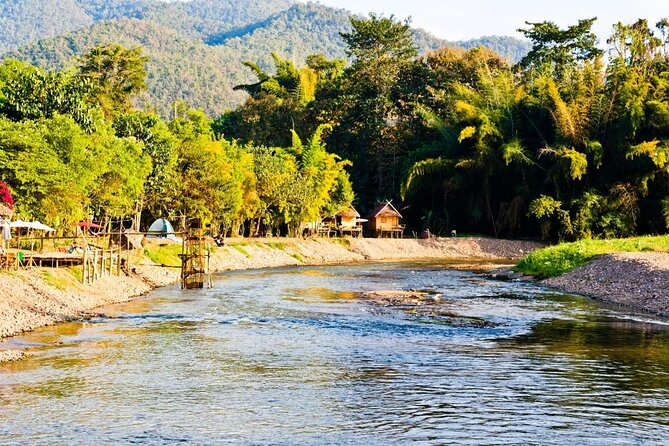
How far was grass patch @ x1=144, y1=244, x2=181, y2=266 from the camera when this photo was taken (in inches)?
1791

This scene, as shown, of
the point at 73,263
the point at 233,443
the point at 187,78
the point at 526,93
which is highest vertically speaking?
the point at 187,78

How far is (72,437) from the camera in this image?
1395cm

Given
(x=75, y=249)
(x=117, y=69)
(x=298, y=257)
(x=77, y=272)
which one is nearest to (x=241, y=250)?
(x=298, y=257)

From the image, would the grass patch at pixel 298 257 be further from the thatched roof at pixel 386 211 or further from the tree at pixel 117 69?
the tree at pixel 117 69

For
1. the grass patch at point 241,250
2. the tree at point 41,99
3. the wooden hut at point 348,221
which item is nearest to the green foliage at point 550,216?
the wooden hut at point 348,221

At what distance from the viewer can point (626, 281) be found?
1416 inches

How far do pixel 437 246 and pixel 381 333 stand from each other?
4478cm

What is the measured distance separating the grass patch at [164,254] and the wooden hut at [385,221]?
28.7m

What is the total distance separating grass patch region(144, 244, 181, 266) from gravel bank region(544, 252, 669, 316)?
20876 millimetres

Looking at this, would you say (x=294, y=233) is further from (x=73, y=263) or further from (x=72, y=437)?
(x=72, y=437)

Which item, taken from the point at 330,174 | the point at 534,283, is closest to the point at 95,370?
the point at 534,283

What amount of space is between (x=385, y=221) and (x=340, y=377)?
2271 inches

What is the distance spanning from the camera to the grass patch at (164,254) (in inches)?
1791

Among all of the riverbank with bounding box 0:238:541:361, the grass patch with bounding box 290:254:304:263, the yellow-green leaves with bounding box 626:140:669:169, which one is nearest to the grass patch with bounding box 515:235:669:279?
the yellow-green leaves with bounding box 626:140:669:169
